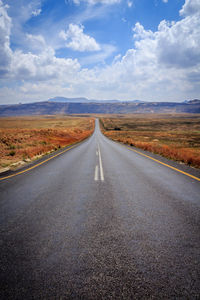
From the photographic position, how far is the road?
2.07 m

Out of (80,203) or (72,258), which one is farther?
(80,203)

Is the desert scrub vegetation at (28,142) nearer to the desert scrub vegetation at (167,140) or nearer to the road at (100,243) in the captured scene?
the road at (100,243)

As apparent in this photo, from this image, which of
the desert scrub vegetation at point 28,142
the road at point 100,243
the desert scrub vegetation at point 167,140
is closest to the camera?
the road at point 100,243

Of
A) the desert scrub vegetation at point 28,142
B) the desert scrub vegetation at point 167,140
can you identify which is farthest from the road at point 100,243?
the desert scrub vegetation at point 28,142

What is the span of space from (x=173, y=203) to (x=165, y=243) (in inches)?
76.2

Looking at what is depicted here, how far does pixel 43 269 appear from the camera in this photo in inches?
92.6

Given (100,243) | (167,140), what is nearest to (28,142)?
(100,243)

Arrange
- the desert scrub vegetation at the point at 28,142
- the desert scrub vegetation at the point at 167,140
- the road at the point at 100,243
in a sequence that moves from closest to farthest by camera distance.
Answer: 1. the road at the point at 100,243
2. the desert scrub vegetation at the point at 167,140
3. the desert scrub vegetation at the point at 28,142

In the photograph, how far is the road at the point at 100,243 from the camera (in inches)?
81.5

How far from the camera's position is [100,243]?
2.93m

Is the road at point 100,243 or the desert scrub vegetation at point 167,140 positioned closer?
the road at point 100,243

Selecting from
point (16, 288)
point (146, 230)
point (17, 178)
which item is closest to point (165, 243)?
point (146, 230)

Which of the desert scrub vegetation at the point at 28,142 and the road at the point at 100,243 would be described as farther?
the desert scrub vegetation at the point at 28,142

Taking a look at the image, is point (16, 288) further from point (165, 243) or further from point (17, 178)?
point (17, 178)
